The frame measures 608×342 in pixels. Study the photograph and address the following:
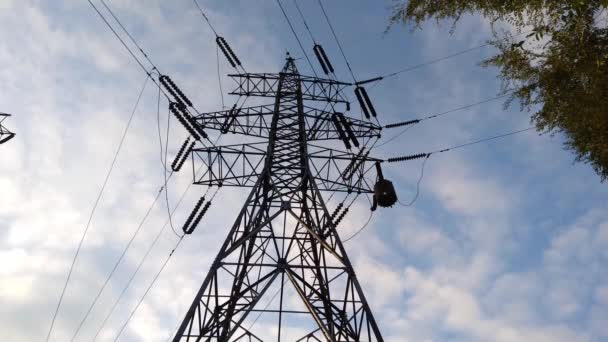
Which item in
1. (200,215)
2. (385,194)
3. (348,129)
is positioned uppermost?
(348,129)

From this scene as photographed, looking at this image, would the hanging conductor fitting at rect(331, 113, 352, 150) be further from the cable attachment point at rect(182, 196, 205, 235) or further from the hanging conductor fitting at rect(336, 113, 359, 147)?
the cable attachment point at rect(182, 196, 205, 235)

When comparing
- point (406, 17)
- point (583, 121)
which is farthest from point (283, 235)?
point (583, 121)

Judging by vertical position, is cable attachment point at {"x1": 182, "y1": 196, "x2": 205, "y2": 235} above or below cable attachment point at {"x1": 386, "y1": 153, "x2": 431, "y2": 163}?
below

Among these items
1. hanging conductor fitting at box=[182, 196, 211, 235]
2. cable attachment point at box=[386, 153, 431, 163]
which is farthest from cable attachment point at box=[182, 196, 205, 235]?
cable attachment point at box=[386, 153, 431, 163]

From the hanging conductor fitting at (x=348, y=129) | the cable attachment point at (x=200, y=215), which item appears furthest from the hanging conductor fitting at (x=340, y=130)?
the cable attachment point at (x=200, y=215)

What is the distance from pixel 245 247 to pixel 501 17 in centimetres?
799

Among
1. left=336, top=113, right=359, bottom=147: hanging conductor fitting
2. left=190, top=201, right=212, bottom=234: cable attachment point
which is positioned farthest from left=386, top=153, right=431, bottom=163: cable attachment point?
left=190, top=201, right=212, bottom=234: cable attachment point

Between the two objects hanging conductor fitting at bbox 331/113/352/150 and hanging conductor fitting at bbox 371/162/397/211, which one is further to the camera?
hanging conductor fitting at bbox 331/113/352/150

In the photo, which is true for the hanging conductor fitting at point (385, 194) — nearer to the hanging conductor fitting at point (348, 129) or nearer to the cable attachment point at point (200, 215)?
the hanging conductor fitting at point (348, 129)

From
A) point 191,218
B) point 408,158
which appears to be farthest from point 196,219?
point 408,158

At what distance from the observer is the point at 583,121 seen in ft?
18.9

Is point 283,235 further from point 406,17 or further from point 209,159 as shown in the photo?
point 406,17

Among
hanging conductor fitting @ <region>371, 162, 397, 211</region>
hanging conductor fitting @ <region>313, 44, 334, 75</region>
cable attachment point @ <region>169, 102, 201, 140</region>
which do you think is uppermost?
hanging conductor fitting @ <region>313, 44, 334, 75</region>

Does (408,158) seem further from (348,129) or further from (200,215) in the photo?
(200,215)
